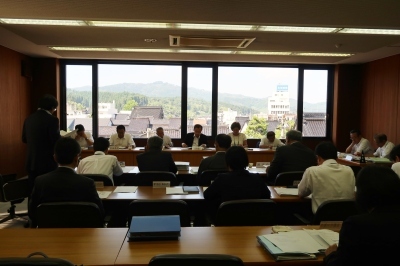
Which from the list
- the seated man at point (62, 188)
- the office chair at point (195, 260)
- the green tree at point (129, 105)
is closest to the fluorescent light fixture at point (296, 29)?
the seated man at point (62, 188)

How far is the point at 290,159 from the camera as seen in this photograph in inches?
169

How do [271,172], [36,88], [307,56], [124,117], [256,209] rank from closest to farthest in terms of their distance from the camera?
[256,209] → [271,172] → [307,56] → [36,88] → [124,117]

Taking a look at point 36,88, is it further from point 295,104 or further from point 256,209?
point 256,209

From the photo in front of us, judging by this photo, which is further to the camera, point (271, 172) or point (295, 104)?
point (295, 104)

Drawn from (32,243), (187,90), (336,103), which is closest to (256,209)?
(32,243)

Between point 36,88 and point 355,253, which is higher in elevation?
point 36,88

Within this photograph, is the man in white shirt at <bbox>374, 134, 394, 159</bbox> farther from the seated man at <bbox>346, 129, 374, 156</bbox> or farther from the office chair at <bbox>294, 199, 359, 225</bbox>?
the office chair at <bbox>294, 199, 359, 225</bbox>

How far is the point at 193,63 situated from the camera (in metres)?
9.30

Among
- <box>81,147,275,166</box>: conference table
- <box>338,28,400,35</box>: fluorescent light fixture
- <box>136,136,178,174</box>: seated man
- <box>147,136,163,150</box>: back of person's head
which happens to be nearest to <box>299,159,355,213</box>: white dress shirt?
<box>136,136,178,174</box>: seated man

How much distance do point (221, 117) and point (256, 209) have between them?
718 cm

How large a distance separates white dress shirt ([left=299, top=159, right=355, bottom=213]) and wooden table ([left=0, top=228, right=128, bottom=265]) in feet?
5.53

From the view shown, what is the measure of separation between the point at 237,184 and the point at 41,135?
2.49 metres

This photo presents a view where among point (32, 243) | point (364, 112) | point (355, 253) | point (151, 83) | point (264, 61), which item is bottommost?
point (32, 243)

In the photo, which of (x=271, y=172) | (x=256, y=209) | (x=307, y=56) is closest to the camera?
(x=256, y=209)
